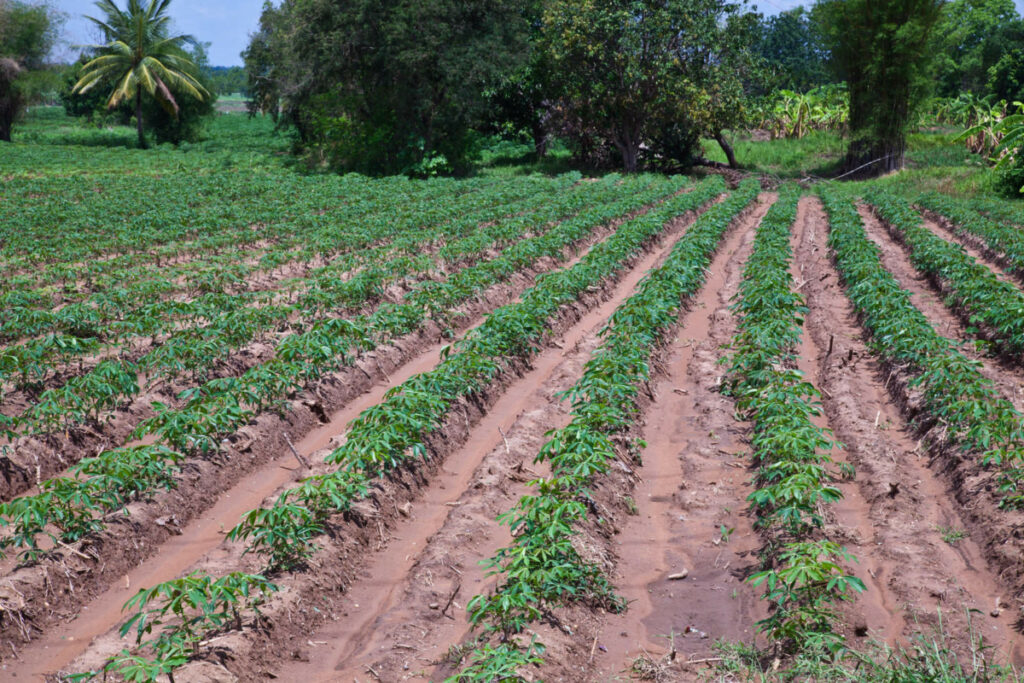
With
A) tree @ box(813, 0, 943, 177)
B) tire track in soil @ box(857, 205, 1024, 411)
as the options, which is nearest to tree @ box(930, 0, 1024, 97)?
tree @ box(813, 0, 943, 177)

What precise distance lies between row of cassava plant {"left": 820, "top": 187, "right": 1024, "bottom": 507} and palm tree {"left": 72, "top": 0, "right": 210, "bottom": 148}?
39942 millimetres

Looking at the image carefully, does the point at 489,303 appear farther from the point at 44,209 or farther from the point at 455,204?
the point at 44,209

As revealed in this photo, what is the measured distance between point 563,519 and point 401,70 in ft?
90.4

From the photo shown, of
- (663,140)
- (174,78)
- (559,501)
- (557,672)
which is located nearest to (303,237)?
(559,501)

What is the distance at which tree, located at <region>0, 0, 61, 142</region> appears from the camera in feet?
141

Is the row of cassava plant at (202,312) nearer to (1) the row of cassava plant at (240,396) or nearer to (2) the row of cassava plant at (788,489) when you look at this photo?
(1) the row of cassava plant at (240,396)

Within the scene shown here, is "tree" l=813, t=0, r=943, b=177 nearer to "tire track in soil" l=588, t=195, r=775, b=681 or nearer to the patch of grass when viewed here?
the patch of grass

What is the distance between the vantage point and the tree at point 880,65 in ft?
100

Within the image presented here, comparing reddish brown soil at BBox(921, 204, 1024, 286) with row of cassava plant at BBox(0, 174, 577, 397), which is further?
reddish brown soil at BBox(921, 204, 1024, 286)

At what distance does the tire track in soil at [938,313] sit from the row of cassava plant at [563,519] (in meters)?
3.46

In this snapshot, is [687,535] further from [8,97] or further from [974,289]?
[8,97]

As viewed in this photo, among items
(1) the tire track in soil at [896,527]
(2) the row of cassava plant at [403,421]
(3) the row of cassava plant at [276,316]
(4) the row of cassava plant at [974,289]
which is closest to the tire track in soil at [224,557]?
(2) the row of cassava plant at [403,421]

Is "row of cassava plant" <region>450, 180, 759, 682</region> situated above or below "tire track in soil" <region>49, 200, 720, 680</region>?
above

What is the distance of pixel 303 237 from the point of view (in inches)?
665
